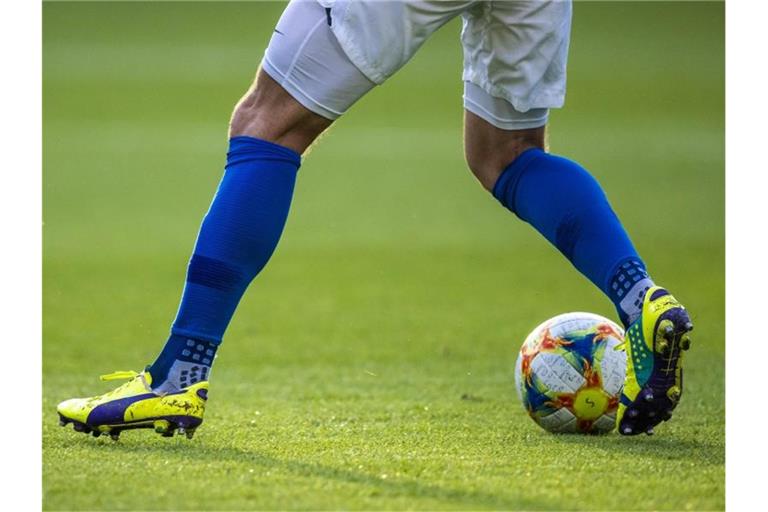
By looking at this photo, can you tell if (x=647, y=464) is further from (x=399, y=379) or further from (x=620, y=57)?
(x=620, y=57)

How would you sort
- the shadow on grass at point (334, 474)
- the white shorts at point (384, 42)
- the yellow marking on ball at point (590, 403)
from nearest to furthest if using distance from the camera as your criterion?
the shadow on grass at point (334, 474) < the white shorts at point (384, 42) < the yellow marking on ball at point (590, 403)

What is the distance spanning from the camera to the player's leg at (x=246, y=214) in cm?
240

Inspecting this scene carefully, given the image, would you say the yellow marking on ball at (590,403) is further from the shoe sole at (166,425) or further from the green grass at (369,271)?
the shoe sole at (166,425)

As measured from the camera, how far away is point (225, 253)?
2408mm

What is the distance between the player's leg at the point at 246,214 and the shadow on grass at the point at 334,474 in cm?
5

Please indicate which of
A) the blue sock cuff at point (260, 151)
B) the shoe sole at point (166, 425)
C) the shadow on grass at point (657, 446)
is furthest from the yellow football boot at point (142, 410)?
the shadow on grass at point (657, 446)

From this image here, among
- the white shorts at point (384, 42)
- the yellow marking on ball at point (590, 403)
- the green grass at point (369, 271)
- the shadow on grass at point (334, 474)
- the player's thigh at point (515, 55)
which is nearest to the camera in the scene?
the shadow on grass at point (334, 474)

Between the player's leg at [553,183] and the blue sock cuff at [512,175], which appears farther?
the blue sock cuff at [512,175]

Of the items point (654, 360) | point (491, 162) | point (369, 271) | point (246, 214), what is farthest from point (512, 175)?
point (369, 271)

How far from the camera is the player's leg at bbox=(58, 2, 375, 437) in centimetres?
240

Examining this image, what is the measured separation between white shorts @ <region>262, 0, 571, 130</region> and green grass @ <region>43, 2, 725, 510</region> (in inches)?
31.6

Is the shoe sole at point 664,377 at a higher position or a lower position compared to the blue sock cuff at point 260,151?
lower

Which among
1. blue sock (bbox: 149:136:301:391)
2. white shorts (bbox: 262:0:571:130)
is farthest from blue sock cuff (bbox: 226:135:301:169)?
white shorts (bbox: 262:0:571:130)
